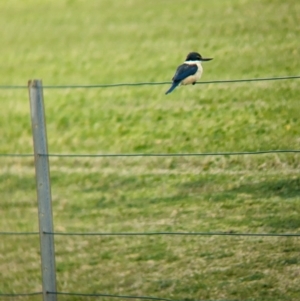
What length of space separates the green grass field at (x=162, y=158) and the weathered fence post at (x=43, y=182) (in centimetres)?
166

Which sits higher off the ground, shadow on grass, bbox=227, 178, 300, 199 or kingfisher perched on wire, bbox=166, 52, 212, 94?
kingfisher perched on wire, bbox=166, 52, 212, 94

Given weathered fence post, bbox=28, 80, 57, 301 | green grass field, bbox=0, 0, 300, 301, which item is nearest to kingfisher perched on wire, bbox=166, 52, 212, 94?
green grass field, bbox=0, 0, 300, 301

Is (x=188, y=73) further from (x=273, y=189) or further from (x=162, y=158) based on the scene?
(x=162, y=158)

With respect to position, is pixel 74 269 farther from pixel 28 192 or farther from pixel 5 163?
pixel 5 163

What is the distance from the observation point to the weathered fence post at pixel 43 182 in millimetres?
4465

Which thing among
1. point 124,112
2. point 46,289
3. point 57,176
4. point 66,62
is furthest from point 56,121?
point 46,289

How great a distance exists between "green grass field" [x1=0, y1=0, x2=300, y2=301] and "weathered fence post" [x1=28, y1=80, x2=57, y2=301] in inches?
65.2

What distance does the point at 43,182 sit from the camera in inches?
177

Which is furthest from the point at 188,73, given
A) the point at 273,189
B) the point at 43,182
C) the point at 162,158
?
the point at 162,158

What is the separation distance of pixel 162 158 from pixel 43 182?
493 centimetres

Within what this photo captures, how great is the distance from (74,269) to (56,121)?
4427 mm

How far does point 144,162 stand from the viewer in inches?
370

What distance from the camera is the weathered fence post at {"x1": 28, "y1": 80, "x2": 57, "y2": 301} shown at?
4.46 m

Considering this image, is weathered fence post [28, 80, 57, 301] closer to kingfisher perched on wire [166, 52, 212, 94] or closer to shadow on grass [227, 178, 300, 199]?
kingfisher perched on wire [166, 52, 212, 94]
